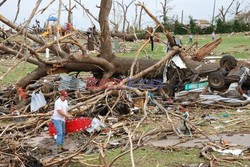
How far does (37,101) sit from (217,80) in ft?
15.4

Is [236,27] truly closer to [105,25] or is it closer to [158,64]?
[105,25]

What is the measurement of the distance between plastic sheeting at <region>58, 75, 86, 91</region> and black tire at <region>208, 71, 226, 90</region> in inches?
133

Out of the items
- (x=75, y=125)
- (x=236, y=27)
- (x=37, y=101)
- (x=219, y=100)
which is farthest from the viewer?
(x=236, y=27)

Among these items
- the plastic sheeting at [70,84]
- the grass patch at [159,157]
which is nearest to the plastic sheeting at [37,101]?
A: the plastic sheeting at [70,84]

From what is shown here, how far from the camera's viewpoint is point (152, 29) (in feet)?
40.9

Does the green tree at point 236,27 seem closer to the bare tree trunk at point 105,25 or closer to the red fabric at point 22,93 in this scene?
the bare tree trunk at point 105,25

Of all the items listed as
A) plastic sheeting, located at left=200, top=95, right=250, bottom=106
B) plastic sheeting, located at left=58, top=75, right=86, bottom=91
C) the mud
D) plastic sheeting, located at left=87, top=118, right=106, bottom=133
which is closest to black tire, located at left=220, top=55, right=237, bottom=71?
plastic sheeting, located at left=200, top=95, right=250, bottom=106

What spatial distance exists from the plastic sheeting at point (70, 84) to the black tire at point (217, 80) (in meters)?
3.37

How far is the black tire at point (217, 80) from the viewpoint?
12.0 m

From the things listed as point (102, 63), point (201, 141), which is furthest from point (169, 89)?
point (201, 141)

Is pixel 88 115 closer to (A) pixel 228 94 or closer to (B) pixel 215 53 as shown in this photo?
(A) pixel 228 94

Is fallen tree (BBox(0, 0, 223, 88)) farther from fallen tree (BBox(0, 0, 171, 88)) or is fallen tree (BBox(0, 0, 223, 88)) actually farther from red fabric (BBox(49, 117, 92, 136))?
red fabric (BBox(49, 117, 92, 136))

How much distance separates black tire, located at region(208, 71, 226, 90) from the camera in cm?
1196

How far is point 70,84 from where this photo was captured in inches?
489
